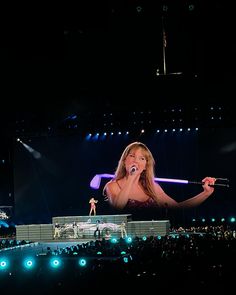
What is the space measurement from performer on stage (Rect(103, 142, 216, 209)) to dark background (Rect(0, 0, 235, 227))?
17.3 inches

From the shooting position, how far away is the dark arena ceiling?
49.3 feet

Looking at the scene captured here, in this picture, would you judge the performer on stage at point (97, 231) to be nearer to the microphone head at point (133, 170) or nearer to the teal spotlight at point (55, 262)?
the microphone head at point (133, 170)

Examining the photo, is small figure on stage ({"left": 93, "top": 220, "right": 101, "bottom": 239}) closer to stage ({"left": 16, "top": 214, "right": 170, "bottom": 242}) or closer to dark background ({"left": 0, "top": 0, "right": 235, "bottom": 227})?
stage ({"left": 16, "top": 214, "right": 170, "bottom": 242})

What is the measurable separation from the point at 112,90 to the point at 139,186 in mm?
4695

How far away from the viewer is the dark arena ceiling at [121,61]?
1502cm

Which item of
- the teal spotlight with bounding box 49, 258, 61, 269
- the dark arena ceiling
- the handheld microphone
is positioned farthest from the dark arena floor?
the handheld microphone

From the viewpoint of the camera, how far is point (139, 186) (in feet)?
73.0

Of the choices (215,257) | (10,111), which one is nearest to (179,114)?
(10,111)

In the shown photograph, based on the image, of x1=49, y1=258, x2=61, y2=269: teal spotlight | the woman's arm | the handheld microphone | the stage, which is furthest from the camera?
the handheld microphone

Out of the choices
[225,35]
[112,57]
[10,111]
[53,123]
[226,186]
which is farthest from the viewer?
[53,123]

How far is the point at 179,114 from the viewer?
2141cm

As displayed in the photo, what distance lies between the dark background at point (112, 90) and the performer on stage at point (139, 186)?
0.44 m

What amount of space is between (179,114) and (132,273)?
47.5ft

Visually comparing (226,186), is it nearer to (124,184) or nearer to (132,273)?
(124,184)
